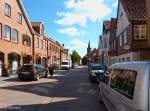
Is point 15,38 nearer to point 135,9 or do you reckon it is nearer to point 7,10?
point 7,10

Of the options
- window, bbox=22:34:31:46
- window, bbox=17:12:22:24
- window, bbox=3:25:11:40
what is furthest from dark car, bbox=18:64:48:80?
window, bbox=22:34:31:46

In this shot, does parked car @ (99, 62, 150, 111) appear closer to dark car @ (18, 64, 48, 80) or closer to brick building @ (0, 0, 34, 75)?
dark car @ (18, 64, 48, 80)

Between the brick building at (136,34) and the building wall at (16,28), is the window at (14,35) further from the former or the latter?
the brick building at (136,34)

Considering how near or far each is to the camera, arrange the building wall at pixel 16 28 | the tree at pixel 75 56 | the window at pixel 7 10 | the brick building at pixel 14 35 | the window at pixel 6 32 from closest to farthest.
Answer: the building wall at pixel 16 28 < the brick building at pixel 14 35 < the window at pixel 6 32 < the window at pixel 7 10 < the tree at pixel 75 56

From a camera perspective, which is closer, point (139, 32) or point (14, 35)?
point (139, 32)

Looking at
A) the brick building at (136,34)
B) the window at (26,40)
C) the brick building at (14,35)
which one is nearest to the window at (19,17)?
the brick building at (14,35)

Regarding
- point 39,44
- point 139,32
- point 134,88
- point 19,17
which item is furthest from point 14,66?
point 134,88

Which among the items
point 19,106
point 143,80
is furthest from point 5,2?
point 143,80

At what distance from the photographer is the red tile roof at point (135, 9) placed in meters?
28.3

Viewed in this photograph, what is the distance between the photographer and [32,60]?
47719mm

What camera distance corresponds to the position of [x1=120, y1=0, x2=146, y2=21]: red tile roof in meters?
28.3

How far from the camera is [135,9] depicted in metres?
29.5

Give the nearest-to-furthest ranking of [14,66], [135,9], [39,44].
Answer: [135,9]
[14,66]
[39,44]

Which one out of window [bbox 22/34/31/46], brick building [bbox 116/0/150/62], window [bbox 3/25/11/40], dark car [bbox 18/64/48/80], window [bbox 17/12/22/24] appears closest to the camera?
brick building [bbox 116/0/150/62]
